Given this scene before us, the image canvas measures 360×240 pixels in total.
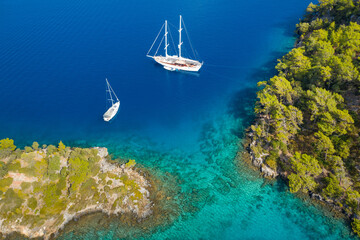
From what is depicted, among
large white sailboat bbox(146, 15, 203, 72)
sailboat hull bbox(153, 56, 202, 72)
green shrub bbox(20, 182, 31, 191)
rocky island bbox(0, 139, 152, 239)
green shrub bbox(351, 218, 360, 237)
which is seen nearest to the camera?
green shrub bbox(351, 218, 360, 237)

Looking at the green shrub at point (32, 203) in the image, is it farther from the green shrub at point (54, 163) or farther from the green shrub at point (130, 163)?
the green shrub at point (130, 163)

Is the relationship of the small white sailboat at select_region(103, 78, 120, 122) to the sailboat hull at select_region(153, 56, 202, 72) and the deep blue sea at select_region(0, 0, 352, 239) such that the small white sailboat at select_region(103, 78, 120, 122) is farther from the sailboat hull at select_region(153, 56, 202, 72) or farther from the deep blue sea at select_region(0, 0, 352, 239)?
the sailboat hull at select_region(153, 56, 202, 72)

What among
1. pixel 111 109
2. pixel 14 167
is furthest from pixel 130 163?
pixel 14 167

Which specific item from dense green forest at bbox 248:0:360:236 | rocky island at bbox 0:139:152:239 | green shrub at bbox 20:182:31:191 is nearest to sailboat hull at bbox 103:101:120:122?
rocky island at bbox 0:139:152:239

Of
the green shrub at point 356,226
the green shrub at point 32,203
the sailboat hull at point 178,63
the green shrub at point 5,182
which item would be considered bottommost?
the green shrub at point 32,203

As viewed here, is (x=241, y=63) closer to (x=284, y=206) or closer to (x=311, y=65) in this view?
(x=311, y=65)

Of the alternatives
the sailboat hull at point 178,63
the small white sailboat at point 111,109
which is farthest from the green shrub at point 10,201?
the sailboat hull at point 178,63
